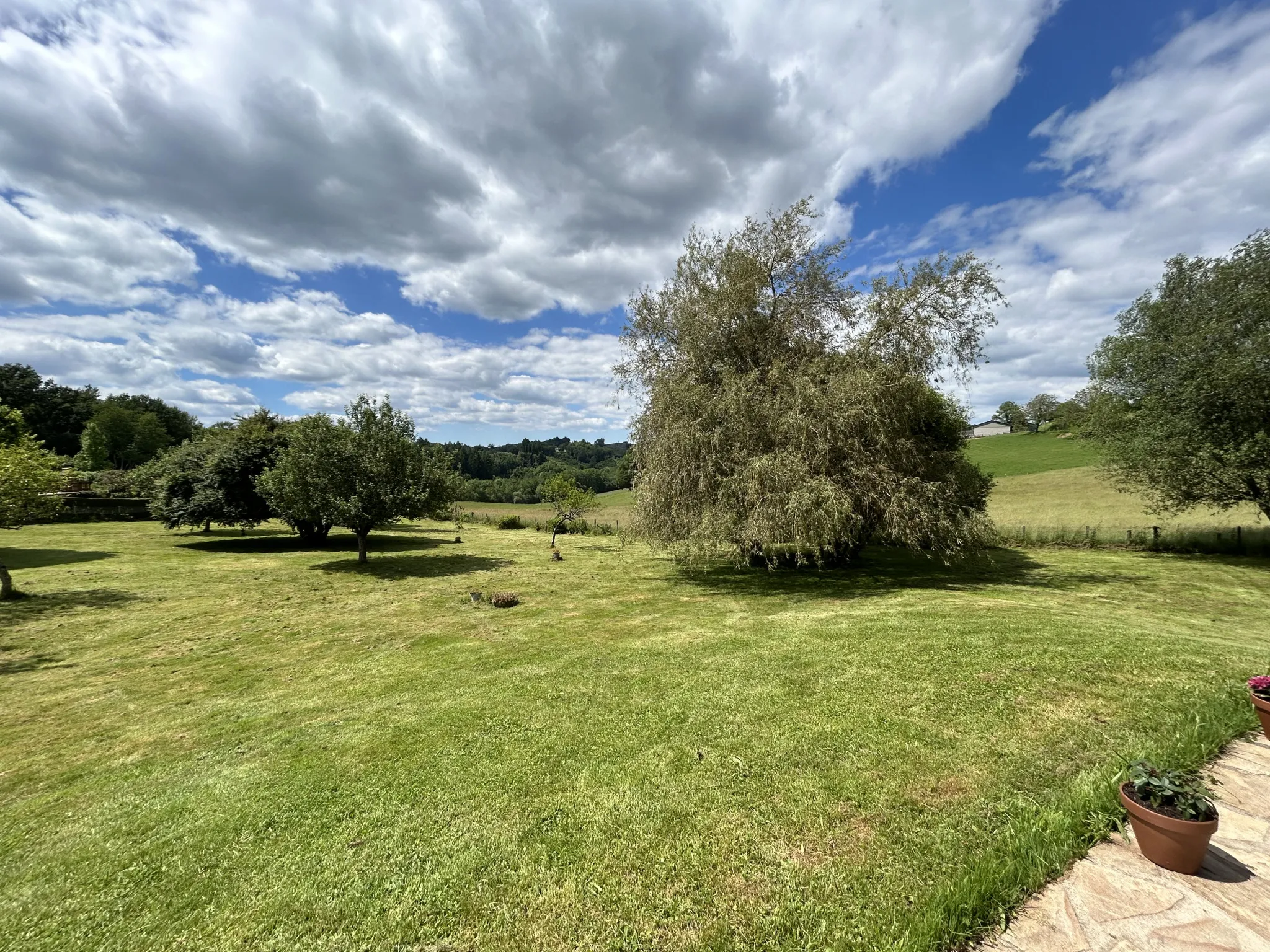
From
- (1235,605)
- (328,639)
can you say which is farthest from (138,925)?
(1235,605)

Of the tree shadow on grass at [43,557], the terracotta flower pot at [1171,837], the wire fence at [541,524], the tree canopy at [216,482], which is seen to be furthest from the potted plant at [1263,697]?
the tree shadow on grass at [43,557]

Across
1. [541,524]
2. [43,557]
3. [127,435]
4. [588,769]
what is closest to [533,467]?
[127,435]

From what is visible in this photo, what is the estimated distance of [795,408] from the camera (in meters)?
12.9

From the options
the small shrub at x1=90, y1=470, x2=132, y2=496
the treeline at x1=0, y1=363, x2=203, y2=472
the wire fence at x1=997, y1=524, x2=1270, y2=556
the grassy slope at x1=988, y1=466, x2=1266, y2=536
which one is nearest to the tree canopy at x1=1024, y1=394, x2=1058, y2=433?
the grassy slope at x1=988, y1=466, x2=1266, y2=536

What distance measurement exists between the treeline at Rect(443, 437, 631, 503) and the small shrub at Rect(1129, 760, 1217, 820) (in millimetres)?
14322

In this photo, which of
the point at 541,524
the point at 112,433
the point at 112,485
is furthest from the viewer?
the point at 112,433

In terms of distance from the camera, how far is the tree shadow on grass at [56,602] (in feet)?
36.8

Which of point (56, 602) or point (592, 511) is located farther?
point (592, 511)

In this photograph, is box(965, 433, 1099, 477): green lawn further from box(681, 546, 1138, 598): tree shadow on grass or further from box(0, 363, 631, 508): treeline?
box(0, 363, 631, 508): treeline

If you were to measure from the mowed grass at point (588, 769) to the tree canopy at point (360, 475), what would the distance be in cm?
803

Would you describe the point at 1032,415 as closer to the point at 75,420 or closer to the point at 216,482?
the point at 216,482

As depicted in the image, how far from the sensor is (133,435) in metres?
65.3

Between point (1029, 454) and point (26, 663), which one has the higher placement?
point (1029, 454)

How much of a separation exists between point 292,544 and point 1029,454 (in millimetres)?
62253
